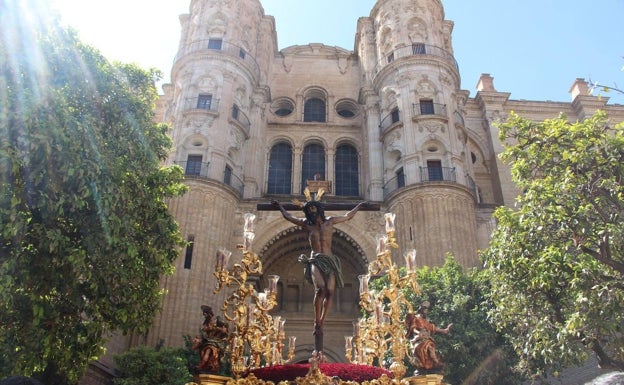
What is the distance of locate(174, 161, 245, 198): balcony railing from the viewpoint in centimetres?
2024

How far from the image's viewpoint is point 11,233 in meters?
7.72

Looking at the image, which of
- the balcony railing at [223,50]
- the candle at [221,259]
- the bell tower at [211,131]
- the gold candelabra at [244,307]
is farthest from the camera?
the balcony railing at [223,50]

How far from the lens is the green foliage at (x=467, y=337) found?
529 inches

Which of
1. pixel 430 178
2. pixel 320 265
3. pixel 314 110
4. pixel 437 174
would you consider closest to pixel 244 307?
pixel 320 265

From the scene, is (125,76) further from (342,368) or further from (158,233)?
(342,368)

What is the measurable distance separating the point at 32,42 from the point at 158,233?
4237mm

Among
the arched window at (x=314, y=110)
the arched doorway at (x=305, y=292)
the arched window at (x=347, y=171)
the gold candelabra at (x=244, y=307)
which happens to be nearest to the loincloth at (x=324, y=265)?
the gold candelabra at (x=244, y=307)

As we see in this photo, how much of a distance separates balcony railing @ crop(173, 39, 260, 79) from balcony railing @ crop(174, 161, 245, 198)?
19.0ft

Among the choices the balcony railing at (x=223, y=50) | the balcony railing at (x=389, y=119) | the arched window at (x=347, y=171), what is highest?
the balcony railing at (x=223, y=50)

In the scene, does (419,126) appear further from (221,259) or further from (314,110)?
(221,259)

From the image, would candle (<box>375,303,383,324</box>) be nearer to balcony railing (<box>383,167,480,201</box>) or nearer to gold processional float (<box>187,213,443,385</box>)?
gold processional float (<box>187,213,443,385</box>)

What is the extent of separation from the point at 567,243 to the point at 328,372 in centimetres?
526

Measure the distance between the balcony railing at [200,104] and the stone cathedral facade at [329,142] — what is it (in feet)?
0.22

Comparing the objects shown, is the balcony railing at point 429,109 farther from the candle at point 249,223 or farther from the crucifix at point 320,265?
the candle at point 249,223
